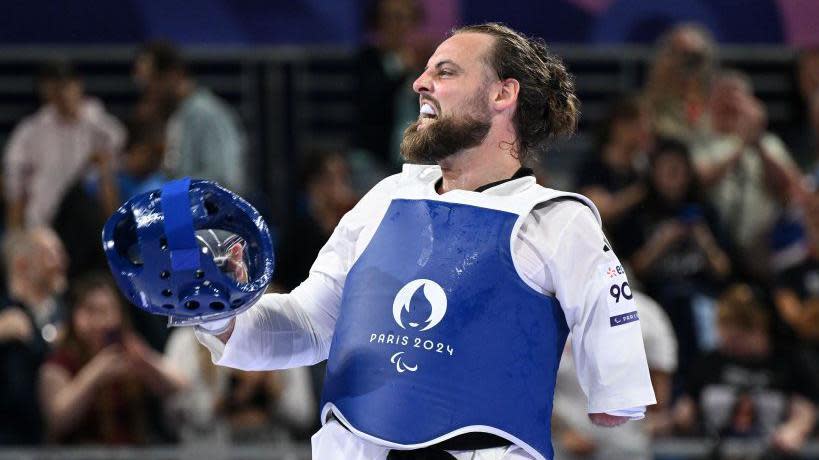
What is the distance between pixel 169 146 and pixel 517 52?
16.5 feet

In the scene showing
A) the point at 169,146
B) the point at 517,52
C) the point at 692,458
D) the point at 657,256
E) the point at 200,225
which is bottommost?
the point at 692,458

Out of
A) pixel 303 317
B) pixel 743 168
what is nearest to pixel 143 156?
pixel 743 168

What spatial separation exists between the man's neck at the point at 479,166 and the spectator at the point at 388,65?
4972 millimetres

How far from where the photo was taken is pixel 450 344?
146 inches

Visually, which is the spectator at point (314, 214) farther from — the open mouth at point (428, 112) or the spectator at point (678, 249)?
the open mouth at point (428, 112)

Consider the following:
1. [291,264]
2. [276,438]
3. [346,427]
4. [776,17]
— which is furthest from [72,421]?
[776,17]

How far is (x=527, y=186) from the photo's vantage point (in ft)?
12.9

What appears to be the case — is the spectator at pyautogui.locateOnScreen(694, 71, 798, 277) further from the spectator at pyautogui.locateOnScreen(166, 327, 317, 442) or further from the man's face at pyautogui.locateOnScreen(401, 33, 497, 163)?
the man's face at pyautogui.locateOnScreen(401, 33, 497, 163)

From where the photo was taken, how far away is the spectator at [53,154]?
Result: 29.0 ft

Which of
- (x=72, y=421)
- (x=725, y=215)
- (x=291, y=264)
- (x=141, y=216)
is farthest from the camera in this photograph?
(x=725, y=215)

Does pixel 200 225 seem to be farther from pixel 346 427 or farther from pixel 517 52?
pixel 517 52

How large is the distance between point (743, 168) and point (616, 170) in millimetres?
915

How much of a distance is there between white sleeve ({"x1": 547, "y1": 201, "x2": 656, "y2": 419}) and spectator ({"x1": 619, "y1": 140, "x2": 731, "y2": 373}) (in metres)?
4.85

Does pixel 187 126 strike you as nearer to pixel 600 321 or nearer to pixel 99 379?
pixel 99 379
